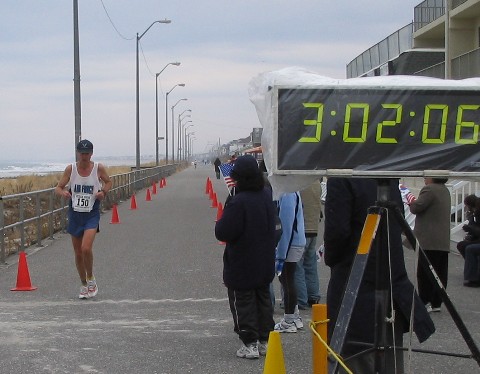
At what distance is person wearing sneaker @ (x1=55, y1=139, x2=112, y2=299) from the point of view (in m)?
9.52

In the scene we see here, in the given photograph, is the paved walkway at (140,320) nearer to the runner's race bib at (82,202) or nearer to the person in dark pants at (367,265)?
the runner's race bib at (82,202)

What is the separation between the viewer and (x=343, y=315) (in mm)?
4219

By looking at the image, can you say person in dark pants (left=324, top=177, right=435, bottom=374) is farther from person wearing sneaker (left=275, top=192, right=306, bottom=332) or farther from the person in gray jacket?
the person in gray jacket

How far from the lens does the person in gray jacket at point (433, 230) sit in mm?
8812

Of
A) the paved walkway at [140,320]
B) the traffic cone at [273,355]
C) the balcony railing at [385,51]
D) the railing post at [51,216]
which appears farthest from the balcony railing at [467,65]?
the traffic cone at [273,355]

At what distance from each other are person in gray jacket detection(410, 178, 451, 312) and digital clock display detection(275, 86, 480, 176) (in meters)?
4.77

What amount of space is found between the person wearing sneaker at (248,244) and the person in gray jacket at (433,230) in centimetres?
262

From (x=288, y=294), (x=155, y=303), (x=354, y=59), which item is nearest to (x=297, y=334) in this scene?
(x=288, y=294)

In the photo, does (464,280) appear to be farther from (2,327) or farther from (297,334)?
(2,327)

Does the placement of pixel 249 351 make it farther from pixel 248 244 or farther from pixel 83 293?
pixel 83 293

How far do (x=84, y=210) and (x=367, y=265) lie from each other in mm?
5305

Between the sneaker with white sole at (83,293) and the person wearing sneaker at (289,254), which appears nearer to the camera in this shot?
A: the person wearing sneaker at (289,254)

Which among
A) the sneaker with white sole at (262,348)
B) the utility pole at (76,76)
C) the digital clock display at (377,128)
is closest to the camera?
the digital clock display at (377,128)

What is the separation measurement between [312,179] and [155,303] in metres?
5.52
